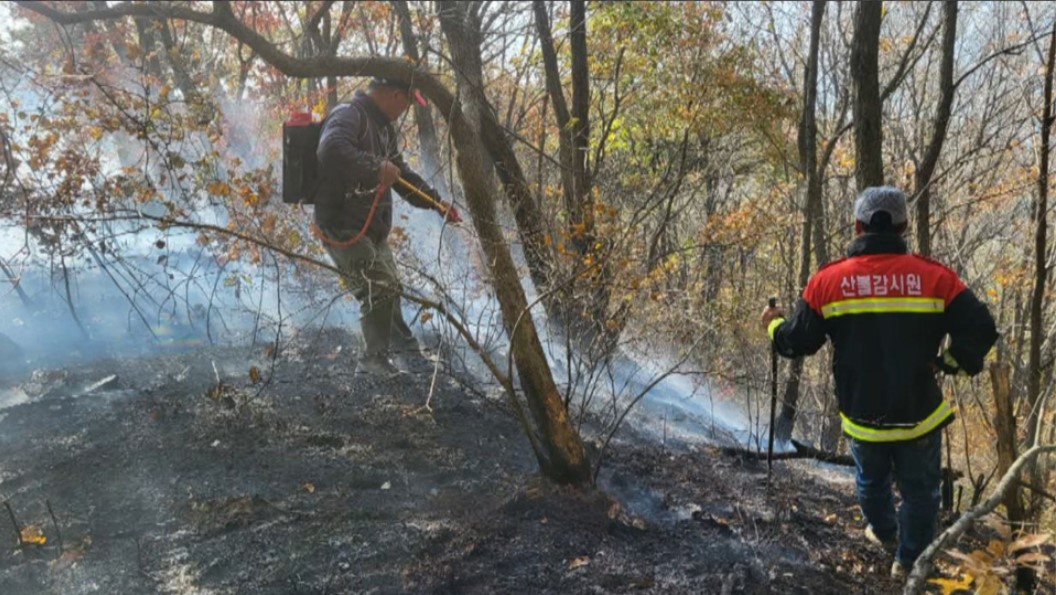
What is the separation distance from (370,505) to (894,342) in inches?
102

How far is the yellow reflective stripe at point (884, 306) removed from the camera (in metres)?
3.00

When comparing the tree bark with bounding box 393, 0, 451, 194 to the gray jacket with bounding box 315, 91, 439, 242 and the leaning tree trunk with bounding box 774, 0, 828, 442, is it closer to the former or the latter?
the gray jacket with bounding box 315, 91, 439, 242

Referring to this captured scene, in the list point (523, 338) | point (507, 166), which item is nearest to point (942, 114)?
point (507, 166)

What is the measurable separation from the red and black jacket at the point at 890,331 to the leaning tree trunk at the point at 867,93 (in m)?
1.54

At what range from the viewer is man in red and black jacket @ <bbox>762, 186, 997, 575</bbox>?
2994mm

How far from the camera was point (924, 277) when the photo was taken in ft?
9.82

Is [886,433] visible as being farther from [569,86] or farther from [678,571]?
[569,86]

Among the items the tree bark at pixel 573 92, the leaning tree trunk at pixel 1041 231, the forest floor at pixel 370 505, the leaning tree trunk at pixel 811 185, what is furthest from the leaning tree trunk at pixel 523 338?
the leaning tree trunk at pixel 811 185

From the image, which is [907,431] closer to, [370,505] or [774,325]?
[774,325]

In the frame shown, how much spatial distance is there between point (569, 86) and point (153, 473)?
783cm

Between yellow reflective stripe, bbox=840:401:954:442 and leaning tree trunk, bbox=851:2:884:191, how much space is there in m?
1.75

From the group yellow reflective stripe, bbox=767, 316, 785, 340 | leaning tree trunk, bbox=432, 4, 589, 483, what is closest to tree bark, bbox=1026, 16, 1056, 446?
yellow reflective stripe, bbox=767, 316, 785, 340

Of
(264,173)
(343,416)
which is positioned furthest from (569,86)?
(343,416)

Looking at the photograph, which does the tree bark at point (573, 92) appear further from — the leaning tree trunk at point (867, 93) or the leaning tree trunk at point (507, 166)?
the leaning tree trunk at point (867, 93)
